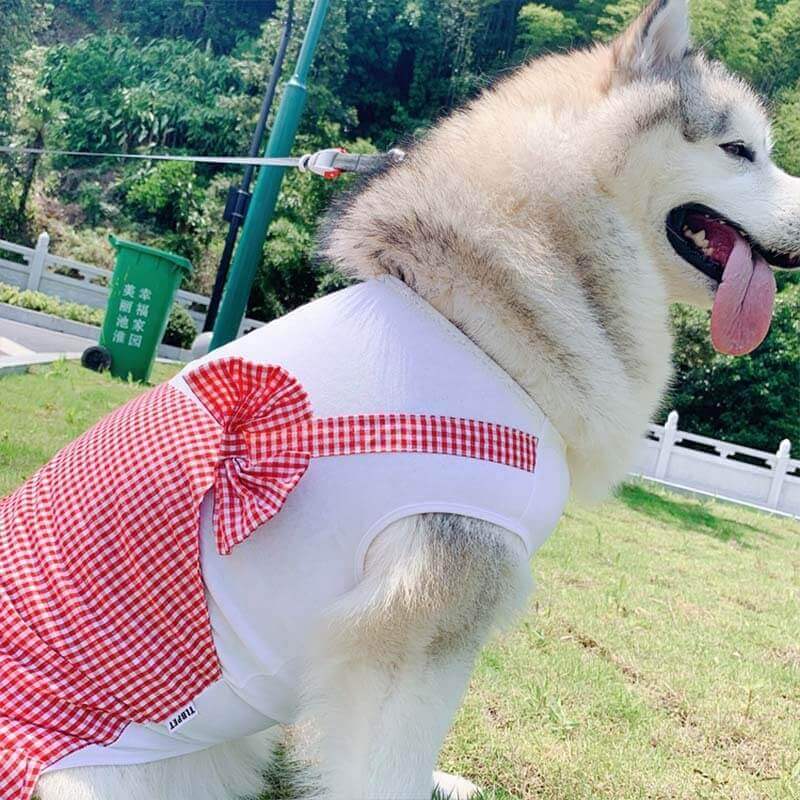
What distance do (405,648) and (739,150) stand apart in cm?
147

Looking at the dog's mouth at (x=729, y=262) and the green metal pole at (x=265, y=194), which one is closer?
the dog's mouth at (x=729, y=262)

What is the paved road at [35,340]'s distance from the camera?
11330 millimetres

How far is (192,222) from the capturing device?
26203mm

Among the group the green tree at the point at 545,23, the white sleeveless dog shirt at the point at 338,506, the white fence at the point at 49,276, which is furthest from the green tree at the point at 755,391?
the white sleeveless dog shirt at the point at 338,506

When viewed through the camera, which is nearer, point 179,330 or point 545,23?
point 179,330

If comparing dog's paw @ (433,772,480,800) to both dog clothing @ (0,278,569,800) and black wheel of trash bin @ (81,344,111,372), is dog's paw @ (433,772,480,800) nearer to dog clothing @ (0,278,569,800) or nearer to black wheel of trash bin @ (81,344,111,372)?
dog clothing @ (0,278,569,800)

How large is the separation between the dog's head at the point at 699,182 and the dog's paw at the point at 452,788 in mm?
1388

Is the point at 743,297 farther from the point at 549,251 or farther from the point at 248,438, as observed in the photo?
the point at 248,438

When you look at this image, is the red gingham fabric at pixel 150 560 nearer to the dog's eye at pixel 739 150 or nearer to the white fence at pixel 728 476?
the dog's eye at pixel 739 150

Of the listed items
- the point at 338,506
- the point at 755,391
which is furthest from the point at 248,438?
the point at 755,391

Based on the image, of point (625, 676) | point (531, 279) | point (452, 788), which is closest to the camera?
point (531, 279)

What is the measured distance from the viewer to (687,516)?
33.8 ft

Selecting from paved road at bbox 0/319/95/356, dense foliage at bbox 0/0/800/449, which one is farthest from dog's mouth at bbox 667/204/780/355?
dense foliage at bbox 0/0/800/449

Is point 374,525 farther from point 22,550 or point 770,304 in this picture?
point 770,304
